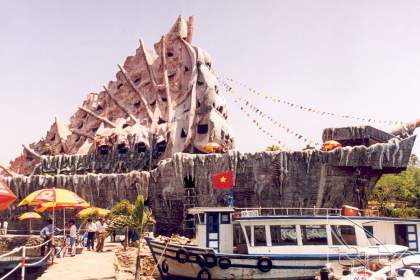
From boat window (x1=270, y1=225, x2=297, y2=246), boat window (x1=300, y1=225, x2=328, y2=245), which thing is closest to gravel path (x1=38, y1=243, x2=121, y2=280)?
boat window (x1=270, y1=225, x2=297, y2=246)

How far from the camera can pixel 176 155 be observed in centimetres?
3155

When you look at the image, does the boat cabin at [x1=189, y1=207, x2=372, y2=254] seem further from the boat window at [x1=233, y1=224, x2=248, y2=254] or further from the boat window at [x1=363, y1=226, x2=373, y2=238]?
the boat window at [x1=363, y1=226, x2=373, y2=238]

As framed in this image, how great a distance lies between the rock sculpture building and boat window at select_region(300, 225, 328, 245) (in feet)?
35.3

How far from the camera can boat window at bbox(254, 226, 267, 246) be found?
17.1m

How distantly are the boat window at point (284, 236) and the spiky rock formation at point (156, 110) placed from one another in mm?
22371

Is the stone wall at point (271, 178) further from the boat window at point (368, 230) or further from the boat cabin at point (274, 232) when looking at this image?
the boat cabin at point (274, 232)

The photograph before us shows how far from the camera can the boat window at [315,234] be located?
17.3m

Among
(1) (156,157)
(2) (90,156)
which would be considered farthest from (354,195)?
(2) (90,156)

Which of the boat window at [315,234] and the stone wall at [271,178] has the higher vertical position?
the stone wall at [271,178]

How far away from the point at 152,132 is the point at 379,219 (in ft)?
96.7

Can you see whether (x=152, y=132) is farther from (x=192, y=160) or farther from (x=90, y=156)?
(x=192, y=160)

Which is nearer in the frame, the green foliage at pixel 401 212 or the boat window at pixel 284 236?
the boat window at pixel 284 236

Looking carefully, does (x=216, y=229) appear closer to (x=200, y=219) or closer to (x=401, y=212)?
(x=200, y=219)

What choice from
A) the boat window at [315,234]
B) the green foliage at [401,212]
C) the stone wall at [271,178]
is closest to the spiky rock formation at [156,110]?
the stone wall at [271,178]
